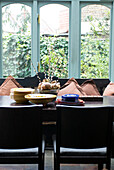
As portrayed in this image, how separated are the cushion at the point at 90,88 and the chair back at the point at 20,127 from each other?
6.56 feet

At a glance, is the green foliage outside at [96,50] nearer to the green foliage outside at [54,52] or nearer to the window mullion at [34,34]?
the green foliage outside at [54,52]

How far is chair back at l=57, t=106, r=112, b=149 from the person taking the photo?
1713 mm

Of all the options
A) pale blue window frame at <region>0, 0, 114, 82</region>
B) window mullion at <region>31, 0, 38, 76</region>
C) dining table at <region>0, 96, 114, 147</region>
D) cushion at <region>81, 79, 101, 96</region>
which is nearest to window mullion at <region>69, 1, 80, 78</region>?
pale blue window frame at <region>0, 0, 114, 82</region>

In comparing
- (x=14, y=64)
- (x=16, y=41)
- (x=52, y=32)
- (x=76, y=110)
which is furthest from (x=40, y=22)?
(x=76, y=110)

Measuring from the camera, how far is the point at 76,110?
1703 mm

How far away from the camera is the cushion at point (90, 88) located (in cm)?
366

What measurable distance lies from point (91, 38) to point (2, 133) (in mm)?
3803

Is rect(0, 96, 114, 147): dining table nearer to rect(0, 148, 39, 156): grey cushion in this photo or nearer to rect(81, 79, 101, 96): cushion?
rect(0, 148, 39, 156): grey cushion

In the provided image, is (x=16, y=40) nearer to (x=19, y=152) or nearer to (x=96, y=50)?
(x=96, y=50)

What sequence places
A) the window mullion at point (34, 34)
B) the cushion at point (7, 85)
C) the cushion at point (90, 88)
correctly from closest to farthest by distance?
the cushion at point (7, 85) → the cushion at point (90, 88) → the window mullion at point (34, 34)

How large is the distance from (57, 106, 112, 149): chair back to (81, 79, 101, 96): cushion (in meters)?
1.90

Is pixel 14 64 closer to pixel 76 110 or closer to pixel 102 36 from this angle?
pixel 102 36

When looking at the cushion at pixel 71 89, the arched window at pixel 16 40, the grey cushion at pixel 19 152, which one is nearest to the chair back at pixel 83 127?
the grey cushion at pixel 19 152

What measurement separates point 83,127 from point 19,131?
17.5 inches
